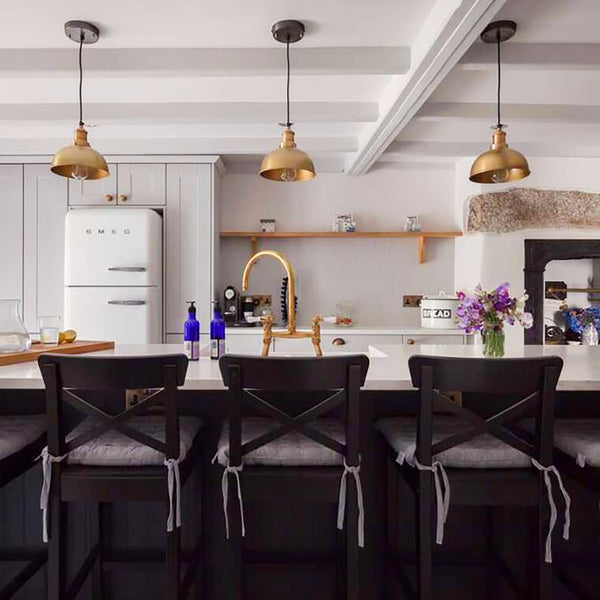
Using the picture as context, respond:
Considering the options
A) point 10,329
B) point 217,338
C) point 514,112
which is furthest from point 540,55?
point 10,329

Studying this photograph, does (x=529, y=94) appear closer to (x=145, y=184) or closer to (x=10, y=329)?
(x=145, y=184)

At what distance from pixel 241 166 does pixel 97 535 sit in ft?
11.3

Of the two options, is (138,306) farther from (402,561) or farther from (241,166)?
(402,561)

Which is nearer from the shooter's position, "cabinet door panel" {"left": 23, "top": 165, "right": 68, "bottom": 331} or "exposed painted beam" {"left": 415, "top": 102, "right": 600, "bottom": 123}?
"exposed painted beam" {"left": 415, "top": 102, "right": 600, "bottom": 123}

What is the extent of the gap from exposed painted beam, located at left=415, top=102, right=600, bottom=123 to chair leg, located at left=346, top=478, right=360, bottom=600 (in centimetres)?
254

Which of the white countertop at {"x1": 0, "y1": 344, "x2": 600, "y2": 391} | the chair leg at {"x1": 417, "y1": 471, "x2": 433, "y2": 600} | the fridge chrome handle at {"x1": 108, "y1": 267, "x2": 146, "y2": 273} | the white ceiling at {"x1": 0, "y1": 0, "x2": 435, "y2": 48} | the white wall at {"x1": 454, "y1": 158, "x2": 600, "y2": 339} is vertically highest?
the white ceiling at {"x1": 0, "y1": 0, "x2": 435, "y2": 48}

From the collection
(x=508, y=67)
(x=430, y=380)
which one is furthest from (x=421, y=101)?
(x=430, y=380)

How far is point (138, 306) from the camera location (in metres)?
3.66

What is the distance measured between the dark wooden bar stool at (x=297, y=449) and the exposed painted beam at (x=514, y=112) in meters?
2.35

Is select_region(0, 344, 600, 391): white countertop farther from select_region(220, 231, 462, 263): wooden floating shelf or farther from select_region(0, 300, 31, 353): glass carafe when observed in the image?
select_region(220, 231, 462, 263): wooden floating shelf

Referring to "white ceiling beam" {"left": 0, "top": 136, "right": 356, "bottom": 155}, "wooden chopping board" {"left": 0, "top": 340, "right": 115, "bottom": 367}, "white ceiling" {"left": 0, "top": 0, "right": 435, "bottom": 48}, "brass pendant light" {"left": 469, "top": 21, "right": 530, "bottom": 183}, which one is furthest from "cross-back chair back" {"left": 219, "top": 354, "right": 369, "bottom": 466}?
"white ceiling beam" {"left": 0, "top": 136, "right": 356, "bottom": 155}

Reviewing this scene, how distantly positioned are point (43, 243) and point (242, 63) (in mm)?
2488

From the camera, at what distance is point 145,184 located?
3.96 meters

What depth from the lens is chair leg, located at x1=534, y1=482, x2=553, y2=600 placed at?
1.38 meters
